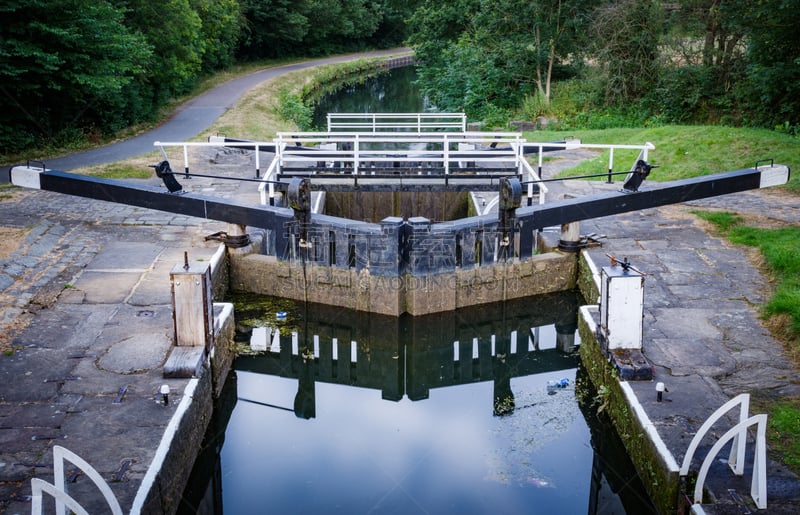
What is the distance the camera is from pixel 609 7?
930 inches

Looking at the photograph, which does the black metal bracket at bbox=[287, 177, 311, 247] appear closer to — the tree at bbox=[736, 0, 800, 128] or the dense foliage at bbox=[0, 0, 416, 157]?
the dense foliage at bbox=[0, 0, 416, 157]

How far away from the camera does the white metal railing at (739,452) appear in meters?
5.33

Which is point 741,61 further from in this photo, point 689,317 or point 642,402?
point 642,402

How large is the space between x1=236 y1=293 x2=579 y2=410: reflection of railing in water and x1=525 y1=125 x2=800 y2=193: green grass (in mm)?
5699

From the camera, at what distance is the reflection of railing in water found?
33.0ft

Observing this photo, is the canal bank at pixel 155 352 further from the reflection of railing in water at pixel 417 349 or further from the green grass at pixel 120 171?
the green grass at pixel 120 171

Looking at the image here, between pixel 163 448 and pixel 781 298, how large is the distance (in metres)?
6.81

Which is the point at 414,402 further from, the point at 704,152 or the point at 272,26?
the point at 272,26

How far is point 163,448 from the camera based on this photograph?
621 centimetres

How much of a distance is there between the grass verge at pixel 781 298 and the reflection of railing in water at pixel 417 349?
8.02 ft

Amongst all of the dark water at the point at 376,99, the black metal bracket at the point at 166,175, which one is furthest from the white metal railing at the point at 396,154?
the dark water at the point at 376,99

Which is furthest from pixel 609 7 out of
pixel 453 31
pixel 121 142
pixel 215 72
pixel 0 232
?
pixel 215 72

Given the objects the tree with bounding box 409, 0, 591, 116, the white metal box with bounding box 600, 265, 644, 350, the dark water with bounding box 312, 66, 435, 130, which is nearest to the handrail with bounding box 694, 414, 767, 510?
the white metal box with bounding box 600, 265, 644, 350

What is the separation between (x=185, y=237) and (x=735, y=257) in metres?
7.85
